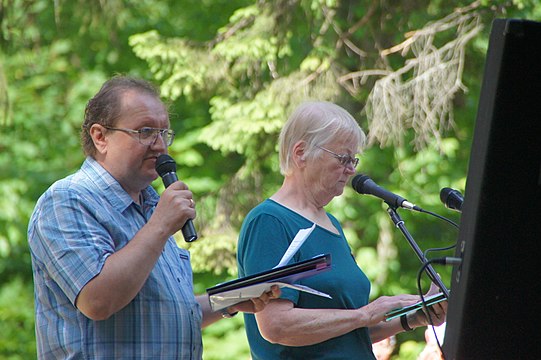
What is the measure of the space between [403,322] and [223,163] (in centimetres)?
573

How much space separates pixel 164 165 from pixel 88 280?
0.44m

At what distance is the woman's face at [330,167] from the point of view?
309 cm

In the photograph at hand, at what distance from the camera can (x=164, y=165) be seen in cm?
269

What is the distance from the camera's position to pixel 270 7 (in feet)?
24.5

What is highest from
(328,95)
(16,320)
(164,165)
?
(328,95)

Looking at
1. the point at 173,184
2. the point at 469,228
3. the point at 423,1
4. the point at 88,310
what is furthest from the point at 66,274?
the point at 423,1

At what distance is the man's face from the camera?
2725 mm

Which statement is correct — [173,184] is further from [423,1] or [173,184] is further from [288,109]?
[423,1]

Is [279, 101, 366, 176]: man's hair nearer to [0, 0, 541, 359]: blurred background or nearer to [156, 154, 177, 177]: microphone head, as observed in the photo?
[156, 154, 177, 177]: microphone head

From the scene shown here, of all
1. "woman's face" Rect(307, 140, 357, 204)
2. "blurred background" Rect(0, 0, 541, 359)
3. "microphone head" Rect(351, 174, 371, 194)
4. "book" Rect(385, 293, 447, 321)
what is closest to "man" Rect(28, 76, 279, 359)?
"book" Rect(385, 293, 447, 321)

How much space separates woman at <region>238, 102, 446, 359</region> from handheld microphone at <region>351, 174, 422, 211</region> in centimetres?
5

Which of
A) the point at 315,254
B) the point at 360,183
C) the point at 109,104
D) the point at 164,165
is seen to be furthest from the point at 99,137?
the point at 360,183

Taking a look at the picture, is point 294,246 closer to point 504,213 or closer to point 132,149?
point 132,149

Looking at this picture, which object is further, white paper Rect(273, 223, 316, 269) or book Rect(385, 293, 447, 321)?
book Rect(385, 293, 447, 321)
